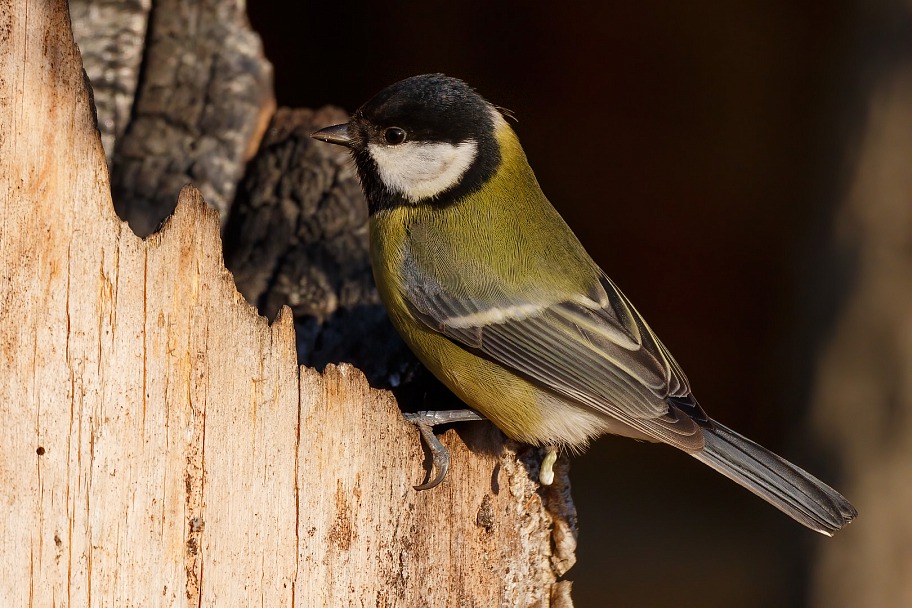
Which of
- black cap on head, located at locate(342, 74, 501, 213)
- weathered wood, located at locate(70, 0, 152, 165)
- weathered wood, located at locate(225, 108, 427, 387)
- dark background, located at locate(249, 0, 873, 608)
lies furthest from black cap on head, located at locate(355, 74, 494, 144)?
dark background, located at locate(249, 0, 873, 608)

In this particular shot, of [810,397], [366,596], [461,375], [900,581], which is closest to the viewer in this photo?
[366,596]

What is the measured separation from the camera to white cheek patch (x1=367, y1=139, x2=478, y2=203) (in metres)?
2.21

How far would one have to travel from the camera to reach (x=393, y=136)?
2213 millimetres

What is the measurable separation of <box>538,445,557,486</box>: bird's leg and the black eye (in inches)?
31.0

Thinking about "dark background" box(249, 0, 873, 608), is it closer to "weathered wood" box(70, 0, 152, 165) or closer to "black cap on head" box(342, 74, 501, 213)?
"weathered wood" box(70, 0, 152, 165)

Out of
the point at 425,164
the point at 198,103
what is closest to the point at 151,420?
the point at 425,164

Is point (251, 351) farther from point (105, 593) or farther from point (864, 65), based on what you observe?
point (864, 65)

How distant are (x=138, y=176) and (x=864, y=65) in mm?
2606

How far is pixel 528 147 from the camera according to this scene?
523 cm

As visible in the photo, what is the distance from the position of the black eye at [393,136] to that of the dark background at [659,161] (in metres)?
2.76

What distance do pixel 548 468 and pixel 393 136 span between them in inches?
33.2

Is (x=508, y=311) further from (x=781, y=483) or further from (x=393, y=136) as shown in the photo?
(x=781, y=483)

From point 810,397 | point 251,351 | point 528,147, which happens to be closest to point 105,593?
point 251,351

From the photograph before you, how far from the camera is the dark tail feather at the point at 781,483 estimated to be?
202 centimetres
